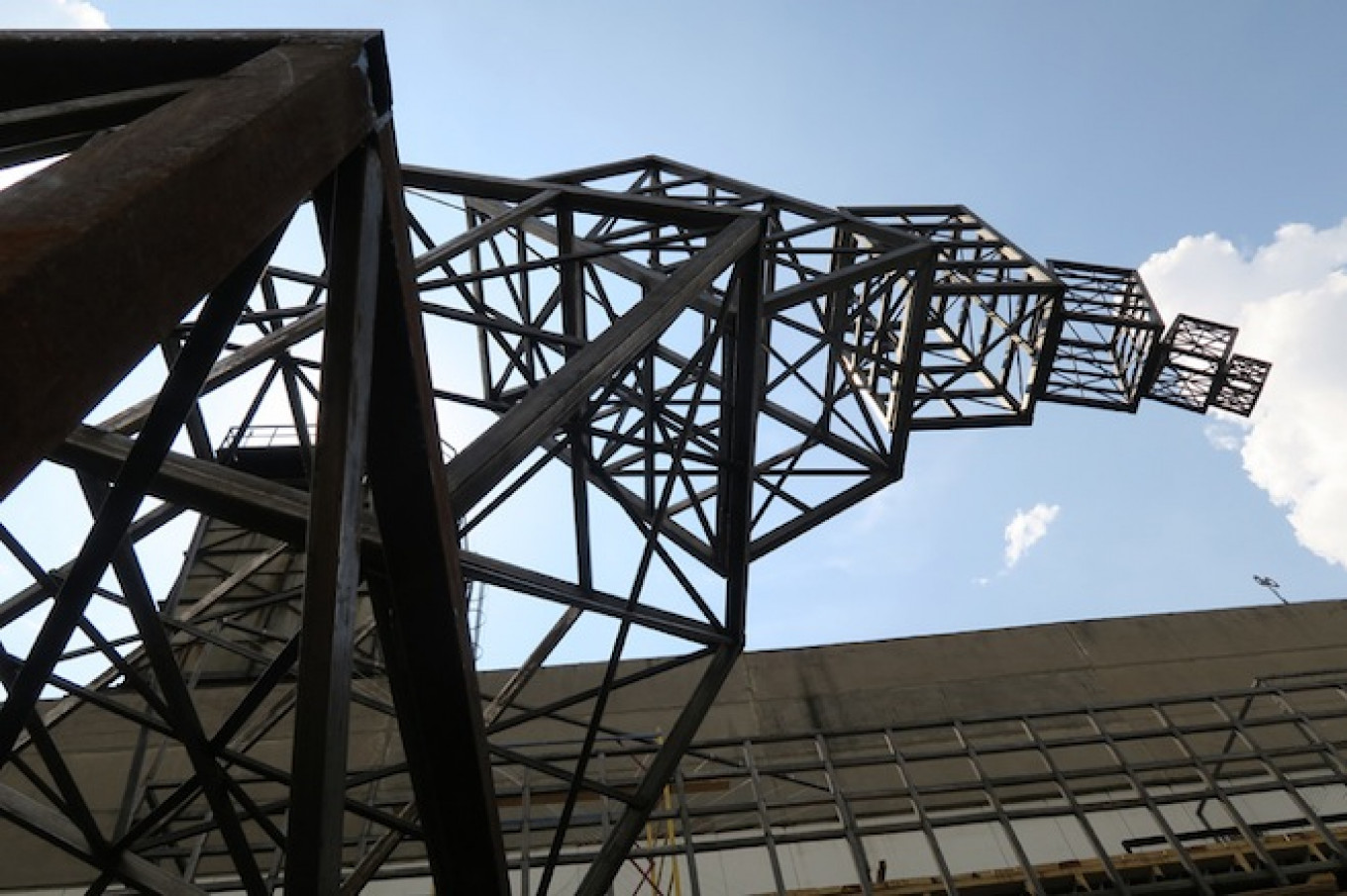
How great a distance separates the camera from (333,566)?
2.35 m

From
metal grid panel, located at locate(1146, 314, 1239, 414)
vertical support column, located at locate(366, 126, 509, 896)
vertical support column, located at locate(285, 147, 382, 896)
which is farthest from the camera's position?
metal grid panel, located at locate(1146, 314, 1239, 414)

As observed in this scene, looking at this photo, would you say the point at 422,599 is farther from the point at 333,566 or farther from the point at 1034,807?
the point at 1034,807

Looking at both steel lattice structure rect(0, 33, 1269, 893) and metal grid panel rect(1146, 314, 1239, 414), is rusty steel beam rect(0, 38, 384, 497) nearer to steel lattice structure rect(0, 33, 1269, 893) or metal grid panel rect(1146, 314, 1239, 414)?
steel lattice structure rect(0, 33, 1269, 893)

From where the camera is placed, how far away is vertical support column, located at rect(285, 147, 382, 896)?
2.25 metres

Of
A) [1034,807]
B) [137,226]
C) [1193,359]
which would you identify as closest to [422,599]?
[137,226]

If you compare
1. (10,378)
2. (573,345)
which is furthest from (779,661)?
(10,378)

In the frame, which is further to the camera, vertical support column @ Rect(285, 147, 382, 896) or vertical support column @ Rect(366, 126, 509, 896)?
vertical support column @ Rect(366, 126, 509, 896)

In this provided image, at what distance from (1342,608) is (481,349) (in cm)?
1765

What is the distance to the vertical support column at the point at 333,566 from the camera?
225 cm

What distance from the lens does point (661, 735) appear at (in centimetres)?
1384

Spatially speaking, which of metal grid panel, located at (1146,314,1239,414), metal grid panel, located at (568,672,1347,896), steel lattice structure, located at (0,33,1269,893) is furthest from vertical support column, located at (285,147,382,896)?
metal grid panel, located at (1146,314,1239,414)

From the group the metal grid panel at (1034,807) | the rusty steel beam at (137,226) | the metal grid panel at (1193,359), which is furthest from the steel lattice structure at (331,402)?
the metal grid panel at (1193,359)

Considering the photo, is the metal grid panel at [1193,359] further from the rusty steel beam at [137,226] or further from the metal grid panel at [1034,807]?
the rusty steel beam at [137,226]

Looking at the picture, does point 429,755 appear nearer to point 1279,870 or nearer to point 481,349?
point 481,349
